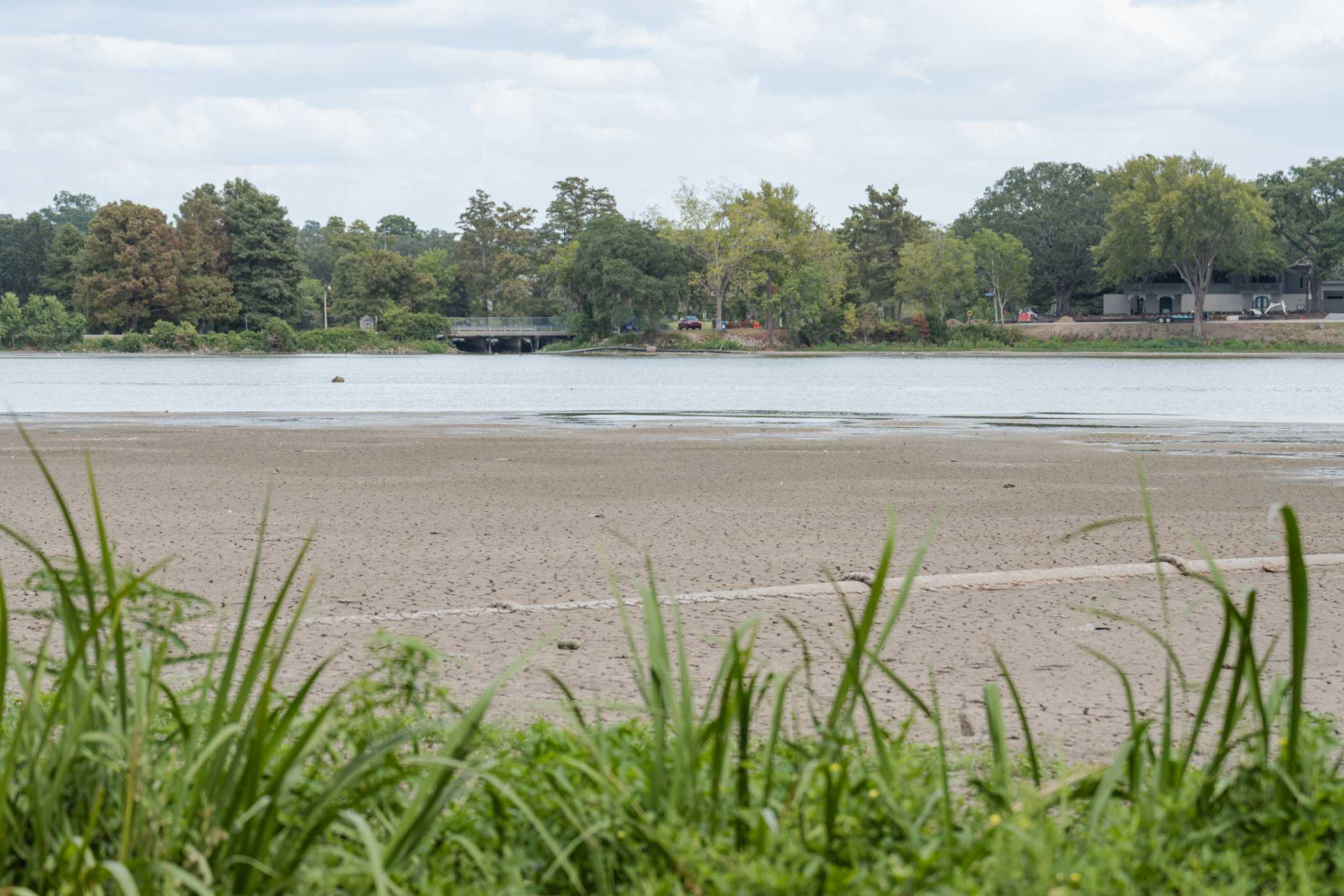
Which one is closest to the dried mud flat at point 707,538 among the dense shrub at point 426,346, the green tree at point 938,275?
the green tree at point 938,275

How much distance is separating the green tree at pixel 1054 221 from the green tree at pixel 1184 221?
43.1 feet

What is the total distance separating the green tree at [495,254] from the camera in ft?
419

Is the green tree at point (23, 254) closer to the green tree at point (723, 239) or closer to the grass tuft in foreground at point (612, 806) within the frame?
the green tree at point (723, 239)

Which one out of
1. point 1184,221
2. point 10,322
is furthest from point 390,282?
point 1184,221

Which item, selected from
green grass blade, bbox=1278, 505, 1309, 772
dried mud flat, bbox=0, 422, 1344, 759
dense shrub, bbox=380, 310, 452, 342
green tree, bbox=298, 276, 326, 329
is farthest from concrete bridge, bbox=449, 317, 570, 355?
green grass blade, bbox=1278, 505, 1309, 772

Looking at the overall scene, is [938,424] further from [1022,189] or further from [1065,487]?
[1022,189]

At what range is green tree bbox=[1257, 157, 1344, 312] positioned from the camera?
333 ft

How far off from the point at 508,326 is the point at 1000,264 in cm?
4119

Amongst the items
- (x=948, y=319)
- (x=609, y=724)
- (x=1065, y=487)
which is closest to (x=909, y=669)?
(x=609, y=724)

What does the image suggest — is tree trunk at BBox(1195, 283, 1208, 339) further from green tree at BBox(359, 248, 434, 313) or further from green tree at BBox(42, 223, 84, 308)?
green tree at BBox(42, 223, 84, 308)

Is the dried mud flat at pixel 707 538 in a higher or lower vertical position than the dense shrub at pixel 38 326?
lower

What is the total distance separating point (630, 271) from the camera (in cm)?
9606

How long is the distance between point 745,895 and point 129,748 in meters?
1.13

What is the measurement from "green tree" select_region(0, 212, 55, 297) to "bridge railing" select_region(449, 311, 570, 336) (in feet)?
126
